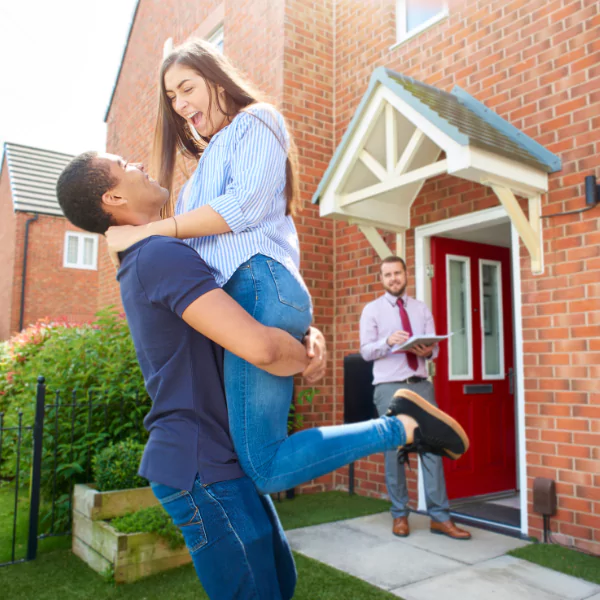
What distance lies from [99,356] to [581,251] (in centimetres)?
421

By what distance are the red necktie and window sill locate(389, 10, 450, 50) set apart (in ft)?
9.31

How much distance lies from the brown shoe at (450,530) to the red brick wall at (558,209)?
517 millimetres

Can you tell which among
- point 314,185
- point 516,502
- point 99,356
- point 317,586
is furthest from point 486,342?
point 99,356

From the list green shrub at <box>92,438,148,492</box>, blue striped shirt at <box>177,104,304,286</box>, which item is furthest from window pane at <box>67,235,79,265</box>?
blue striped shirt at <box>177,104,304,286</box>

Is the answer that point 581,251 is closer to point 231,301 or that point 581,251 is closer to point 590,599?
point 590,599

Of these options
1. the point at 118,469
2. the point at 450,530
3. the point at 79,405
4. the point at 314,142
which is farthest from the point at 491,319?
the point at 79,405

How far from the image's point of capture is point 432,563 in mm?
3684

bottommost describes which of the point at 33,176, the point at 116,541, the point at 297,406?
the point at 116,541

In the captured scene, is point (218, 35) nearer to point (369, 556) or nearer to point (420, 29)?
point (420, 29)

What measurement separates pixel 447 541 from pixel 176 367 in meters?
3.46

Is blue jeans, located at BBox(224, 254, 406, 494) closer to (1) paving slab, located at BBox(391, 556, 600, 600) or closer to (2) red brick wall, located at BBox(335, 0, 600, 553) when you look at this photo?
(1) paving slab, located at BBox(391, 556, 600, 600)

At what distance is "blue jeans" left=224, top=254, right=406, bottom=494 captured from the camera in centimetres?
145

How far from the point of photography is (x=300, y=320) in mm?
1548

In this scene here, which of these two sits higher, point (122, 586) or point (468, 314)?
point (468, 314)
